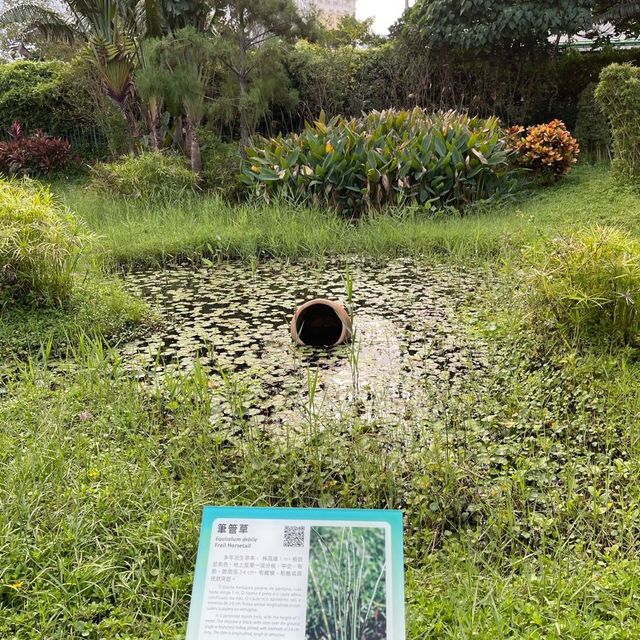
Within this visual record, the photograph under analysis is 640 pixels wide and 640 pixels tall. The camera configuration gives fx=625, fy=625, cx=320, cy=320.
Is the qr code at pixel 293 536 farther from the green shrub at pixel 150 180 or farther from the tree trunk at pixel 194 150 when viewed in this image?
the tree trunk at pixel 194 150

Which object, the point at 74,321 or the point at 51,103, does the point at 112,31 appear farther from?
the point at 74,321

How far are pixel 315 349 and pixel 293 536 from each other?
2.01m

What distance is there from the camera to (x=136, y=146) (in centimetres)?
912

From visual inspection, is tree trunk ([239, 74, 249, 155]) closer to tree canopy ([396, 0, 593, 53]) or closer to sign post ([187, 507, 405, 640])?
tree canopy ([396, 0, 593, 53])

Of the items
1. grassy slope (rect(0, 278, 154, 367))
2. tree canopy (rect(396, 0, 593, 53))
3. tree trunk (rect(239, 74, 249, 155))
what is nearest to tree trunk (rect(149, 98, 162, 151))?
tree trunk (rect(239, 74, 249, 155))

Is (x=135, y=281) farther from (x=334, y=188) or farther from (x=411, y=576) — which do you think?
(x=411, y=576)

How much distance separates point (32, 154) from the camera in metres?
9.96

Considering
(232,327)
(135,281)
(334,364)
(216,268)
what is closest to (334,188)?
(216,268)

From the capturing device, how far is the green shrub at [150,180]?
6.70 m

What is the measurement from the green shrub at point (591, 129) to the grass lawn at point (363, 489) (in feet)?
19.7

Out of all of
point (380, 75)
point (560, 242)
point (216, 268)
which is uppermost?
point (380, 75)

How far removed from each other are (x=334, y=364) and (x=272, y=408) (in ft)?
1.71

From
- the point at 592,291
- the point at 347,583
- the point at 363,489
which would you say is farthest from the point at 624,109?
the point at 347,583

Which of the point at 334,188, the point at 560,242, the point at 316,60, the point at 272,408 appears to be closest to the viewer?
the point at 272,408
